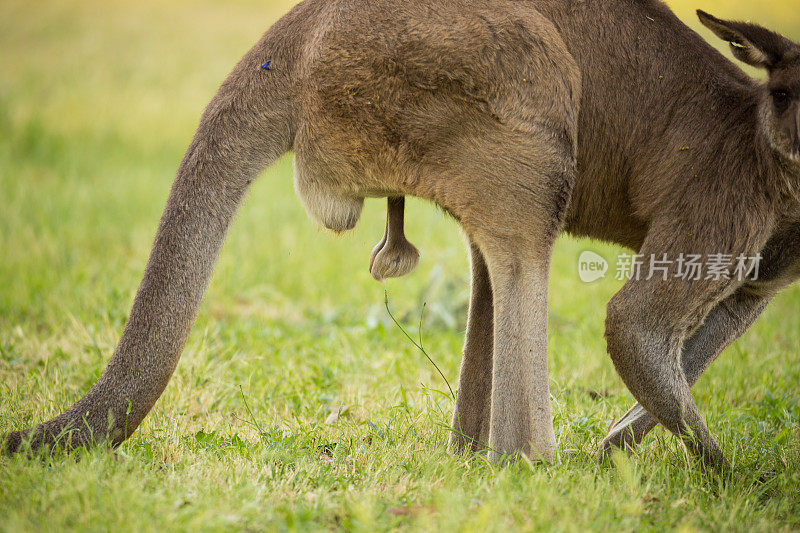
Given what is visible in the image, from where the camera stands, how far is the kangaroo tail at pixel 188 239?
285cm

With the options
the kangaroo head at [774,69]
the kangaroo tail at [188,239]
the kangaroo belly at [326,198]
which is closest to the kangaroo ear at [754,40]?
the kangaroo head at [774,69]

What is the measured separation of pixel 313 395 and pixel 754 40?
8.85 feet

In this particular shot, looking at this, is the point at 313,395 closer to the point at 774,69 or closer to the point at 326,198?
the point at 326,198

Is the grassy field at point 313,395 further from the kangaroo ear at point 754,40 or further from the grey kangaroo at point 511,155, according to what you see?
the kangaroo ear at point 754,40

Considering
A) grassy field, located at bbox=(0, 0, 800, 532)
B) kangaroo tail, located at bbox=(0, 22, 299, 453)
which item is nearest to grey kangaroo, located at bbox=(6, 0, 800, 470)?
kangaroo tail, located at bbox=(0, 22, 299, 453)

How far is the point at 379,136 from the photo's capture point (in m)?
3.03

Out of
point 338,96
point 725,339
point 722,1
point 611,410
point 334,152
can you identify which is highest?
point 722,1

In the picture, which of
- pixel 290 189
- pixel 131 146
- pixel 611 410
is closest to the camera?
pixel 611 410

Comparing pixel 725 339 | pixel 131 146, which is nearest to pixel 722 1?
pixel 131 146

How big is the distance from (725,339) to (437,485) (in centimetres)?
152

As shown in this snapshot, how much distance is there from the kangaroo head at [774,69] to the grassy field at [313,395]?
138 centimetres

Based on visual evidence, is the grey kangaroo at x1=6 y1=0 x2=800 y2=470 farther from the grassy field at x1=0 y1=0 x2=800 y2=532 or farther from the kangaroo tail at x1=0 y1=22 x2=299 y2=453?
the grassy field at x1=0 y1=0 x2=800 y2=532

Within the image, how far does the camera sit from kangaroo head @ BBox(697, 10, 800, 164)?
9.83 feet

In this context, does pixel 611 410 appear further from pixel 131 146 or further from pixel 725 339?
pixel 131 146
